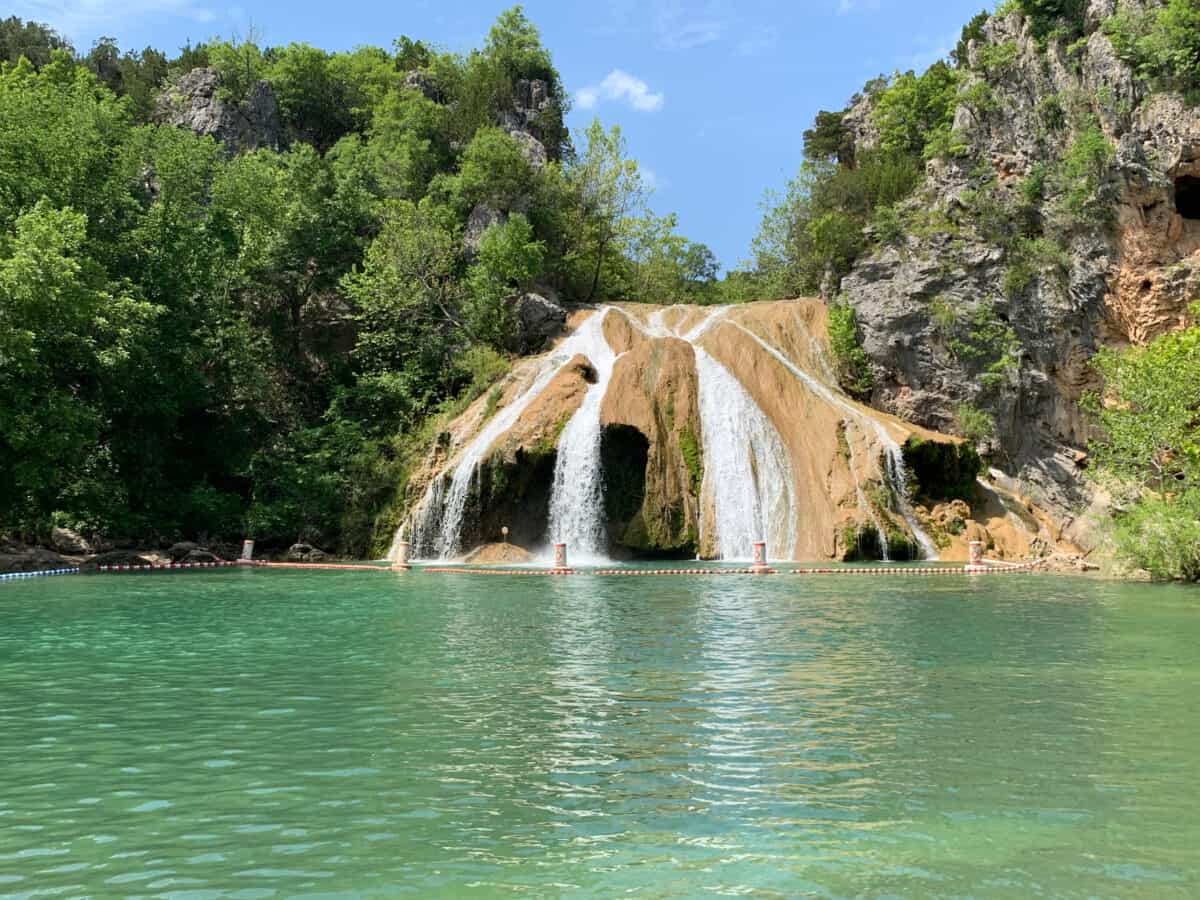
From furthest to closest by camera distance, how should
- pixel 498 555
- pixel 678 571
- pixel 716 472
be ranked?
pixel 716 472
pixel 498 555
pixel 678 571

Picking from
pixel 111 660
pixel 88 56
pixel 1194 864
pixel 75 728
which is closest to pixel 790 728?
pixel 1194 864

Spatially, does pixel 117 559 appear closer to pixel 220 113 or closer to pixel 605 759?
pixel 605 759

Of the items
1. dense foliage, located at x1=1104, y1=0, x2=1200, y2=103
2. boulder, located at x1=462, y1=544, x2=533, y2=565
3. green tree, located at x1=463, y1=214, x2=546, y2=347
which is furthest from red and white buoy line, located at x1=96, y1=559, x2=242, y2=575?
dense foliage, located at x1=1104, y1=0, x2=1200, y2=103

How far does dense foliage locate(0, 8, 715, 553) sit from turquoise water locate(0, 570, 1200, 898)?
17506 millimetres

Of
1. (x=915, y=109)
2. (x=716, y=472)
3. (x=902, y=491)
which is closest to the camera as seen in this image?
(x=902, y=491)

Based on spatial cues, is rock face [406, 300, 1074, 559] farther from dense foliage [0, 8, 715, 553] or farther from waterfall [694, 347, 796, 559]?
dense foliage [0, 8, 715, 553]

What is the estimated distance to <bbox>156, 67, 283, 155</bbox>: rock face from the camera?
5653 centimetres

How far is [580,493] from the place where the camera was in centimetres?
3281

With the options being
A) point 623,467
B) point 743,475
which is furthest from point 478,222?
point 743,475

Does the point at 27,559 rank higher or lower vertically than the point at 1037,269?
lower

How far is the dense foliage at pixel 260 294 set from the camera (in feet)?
98.7

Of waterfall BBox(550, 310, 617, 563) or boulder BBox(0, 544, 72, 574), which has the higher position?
waterfall BBox(550, 310, 617, 563)

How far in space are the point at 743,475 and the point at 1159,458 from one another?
42.4 feet

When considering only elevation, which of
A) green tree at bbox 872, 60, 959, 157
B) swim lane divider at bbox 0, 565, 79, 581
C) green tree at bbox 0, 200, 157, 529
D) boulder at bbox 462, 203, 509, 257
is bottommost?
swim lane divider at bbox 0, 565, 79, 581
